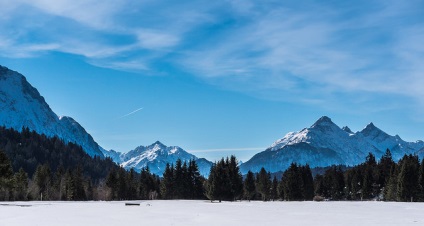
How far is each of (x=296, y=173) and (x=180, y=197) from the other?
36.0 metres

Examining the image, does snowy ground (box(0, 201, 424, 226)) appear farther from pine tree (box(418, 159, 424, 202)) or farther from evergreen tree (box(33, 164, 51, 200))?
evergreen tree (box(33, 164, 51, 200))

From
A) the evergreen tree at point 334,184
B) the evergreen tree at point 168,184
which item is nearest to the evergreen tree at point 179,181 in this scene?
the evergreen tree at point 168,184

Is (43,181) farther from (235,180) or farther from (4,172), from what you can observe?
(4,172)

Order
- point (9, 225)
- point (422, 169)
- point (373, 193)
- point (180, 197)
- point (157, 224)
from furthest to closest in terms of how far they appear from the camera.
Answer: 1. point (373, 193)
2. point (180, 197)
3. point (422, 169)
4. point (157, 224)
5. point (9, 225)

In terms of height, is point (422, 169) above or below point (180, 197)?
above

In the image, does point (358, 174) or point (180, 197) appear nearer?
point (180, 197)

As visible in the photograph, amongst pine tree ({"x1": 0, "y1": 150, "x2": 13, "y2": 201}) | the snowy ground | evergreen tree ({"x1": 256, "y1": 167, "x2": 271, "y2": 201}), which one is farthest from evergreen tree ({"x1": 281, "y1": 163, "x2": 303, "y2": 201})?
the snowy ground

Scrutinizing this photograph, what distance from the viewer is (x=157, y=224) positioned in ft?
121

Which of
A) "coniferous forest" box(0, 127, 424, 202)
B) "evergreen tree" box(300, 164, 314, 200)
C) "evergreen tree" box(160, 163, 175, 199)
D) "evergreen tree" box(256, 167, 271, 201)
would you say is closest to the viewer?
"coniferous forest" box(0, 127, 424, 202)

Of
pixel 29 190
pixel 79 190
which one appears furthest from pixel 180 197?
pixel 29 190

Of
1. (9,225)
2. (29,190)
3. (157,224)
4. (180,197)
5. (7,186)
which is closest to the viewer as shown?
(9,225)

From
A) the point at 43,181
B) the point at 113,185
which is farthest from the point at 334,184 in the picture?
the point at 43,181

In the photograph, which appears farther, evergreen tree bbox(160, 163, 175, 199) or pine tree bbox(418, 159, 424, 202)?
evergreen tree bbox(160, 163, 175, 199)

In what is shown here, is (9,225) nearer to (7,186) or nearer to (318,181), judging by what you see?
(7,186)
